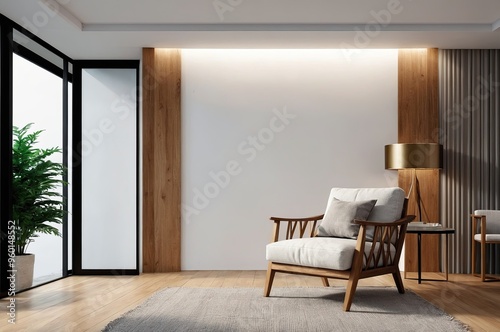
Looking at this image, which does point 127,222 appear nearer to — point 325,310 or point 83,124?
point 83,124

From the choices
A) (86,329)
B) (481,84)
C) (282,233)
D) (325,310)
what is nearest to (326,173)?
(282,233)

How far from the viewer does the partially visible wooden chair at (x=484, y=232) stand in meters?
6.22

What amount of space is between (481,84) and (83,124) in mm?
4593

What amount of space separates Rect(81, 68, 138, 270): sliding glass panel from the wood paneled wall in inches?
123

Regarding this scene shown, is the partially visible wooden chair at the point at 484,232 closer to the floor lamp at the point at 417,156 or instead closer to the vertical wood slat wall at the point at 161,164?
the floor lamp at the point at 417,156

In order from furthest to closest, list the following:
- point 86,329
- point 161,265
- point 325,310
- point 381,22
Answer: point 161,265 < point 381,22 < point 325,310 < point 86,329

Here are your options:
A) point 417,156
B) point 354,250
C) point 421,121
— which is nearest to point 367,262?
point 354,250

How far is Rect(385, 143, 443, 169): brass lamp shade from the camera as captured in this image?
6379mm

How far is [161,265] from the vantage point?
6.91 meters

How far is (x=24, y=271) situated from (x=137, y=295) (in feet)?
3.90

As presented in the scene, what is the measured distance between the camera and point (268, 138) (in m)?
7.06
